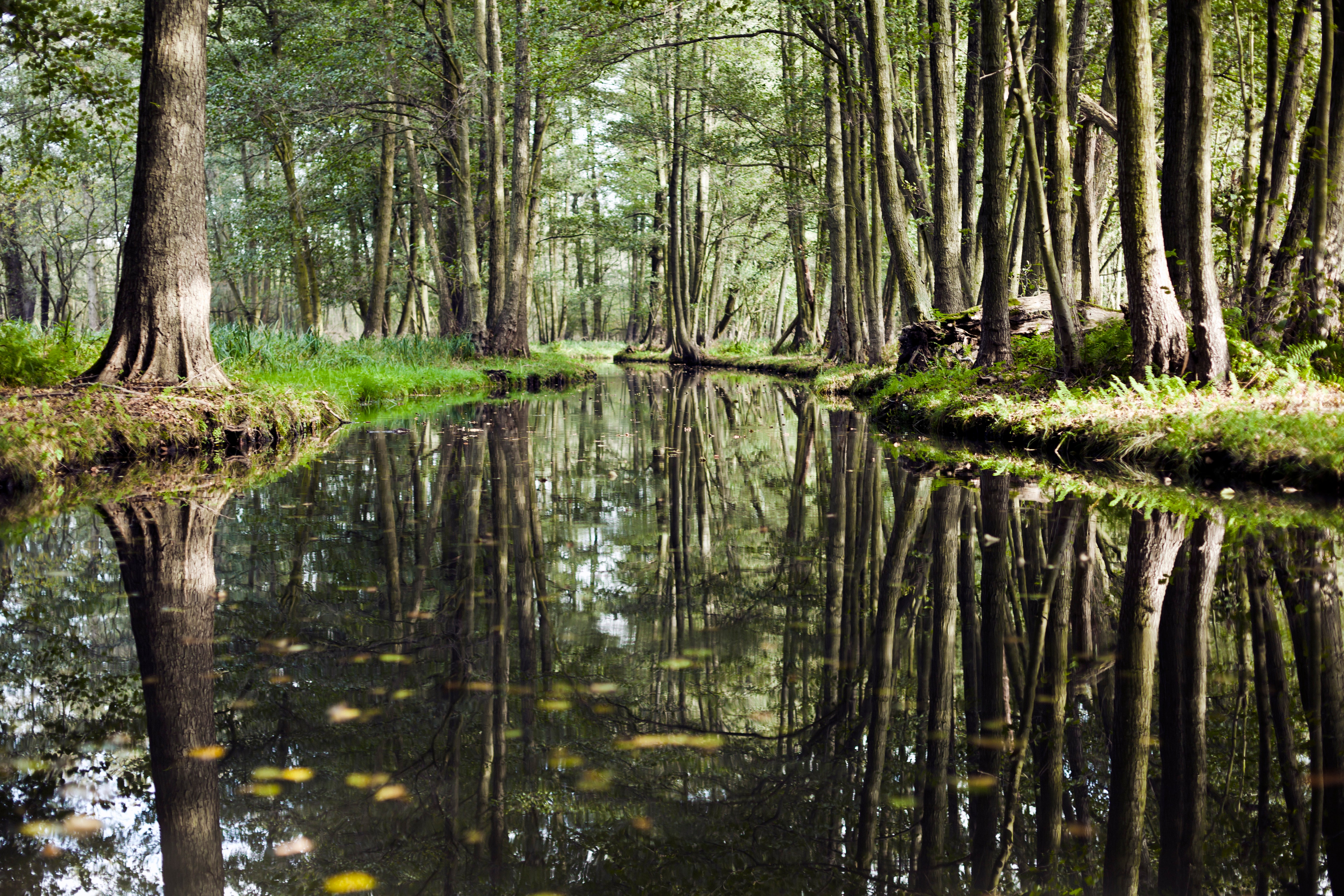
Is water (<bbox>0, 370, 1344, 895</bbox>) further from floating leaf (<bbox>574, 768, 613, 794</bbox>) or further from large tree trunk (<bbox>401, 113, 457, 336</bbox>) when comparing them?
large tree trunk (<bbox>401, 113, 457, 336</bbox>)

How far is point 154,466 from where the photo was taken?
8398 mm

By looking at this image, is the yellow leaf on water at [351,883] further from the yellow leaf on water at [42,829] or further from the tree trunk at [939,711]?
the tree trunk at [939,711]

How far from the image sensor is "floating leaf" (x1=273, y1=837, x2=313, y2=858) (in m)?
2.21

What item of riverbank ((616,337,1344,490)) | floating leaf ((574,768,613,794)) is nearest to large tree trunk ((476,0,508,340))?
riverbank ((616,337,1344,490))

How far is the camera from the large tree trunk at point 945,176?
14.4 metres

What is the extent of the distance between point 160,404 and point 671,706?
7675mm

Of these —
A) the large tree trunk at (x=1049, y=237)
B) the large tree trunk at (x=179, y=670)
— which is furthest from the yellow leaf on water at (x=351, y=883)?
the large tree trunk at (x=1049, y=237)

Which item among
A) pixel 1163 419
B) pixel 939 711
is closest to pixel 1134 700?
pixel 939 711

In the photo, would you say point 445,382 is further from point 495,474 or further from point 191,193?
point 495,474

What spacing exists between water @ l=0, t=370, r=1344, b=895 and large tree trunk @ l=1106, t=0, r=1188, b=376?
383 cm

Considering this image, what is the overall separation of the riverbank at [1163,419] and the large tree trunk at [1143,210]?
381 mm

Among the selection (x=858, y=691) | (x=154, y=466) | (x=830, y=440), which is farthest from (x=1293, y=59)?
(x=154, y=466)

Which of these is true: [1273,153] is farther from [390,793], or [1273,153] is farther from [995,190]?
[390,793]

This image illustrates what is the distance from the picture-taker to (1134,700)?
300cm
